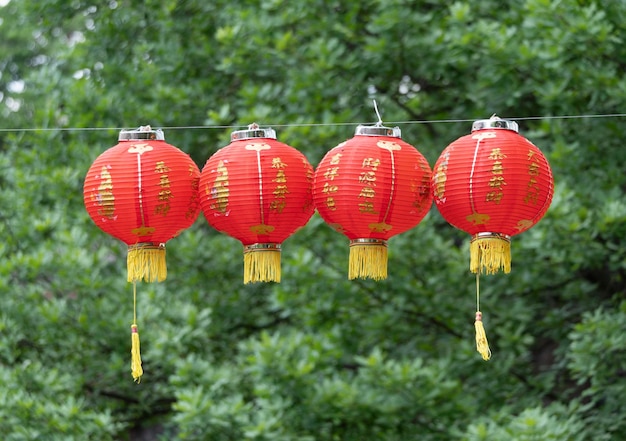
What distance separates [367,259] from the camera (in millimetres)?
4293

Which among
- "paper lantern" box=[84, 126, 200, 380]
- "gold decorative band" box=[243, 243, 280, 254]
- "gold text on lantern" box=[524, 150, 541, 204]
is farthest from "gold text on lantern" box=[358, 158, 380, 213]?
"paper lantern" box=[84, 126, 200, 380]

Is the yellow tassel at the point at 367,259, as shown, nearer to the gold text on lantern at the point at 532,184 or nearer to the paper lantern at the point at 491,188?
the paper lantern at the point at 491,188

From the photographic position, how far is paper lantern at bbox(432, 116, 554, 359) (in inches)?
163

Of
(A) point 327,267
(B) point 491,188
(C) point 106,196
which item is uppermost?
(B) point 491,188

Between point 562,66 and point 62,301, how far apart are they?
2906 mm

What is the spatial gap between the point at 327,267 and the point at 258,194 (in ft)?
7.01

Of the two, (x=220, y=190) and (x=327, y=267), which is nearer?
(x=220, y=190)

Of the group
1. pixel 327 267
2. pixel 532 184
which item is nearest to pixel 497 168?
pixel 532 184

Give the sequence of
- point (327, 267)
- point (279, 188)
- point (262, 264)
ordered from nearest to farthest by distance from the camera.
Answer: point (279, 188), point (262, 264), point (327, 267)

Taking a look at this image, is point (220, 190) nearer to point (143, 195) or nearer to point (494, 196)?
point (143, 195)

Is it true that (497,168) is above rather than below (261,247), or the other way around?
above

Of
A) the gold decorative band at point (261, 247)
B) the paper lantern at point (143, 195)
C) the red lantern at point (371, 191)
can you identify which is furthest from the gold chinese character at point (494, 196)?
the paper lantern at point (143, 195)

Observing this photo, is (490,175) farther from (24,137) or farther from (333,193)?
(24,137)

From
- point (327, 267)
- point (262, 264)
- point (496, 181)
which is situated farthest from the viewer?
point (327, 267)
